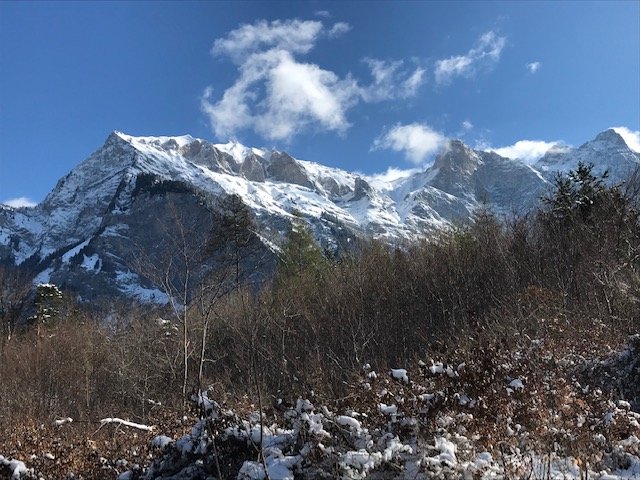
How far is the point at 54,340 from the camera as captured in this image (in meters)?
28.0

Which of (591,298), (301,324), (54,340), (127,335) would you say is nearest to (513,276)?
(591,298)

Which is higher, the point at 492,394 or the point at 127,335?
the point at 127,335

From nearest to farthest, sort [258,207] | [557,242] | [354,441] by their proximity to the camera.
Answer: [354,441] < [557,242] < [258,207]

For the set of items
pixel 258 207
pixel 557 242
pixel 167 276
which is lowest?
pixel 167 276

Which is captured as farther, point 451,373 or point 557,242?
point 557,242

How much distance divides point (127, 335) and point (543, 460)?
27012 mm

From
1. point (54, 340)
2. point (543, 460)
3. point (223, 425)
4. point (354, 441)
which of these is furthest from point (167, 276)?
point (54, 340)

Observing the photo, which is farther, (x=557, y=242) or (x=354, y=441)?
(x=557, y=242)

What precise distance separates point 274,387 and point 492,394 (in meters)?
16.8

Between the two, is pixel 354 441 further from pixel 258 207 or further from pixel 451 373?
pixel 258 207

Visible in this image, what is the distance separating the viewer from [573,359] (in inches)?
362

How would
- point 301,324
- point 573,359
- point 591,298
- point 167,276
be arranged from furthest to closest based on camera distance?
point 301,324
point 591,298
point 167,276
point 573,359

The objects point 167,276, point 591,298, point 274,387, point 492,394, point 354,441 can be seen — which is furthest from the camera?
point 274,387

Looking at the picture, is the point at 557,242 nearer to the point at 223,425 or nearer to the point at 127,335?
the point at 223,425
